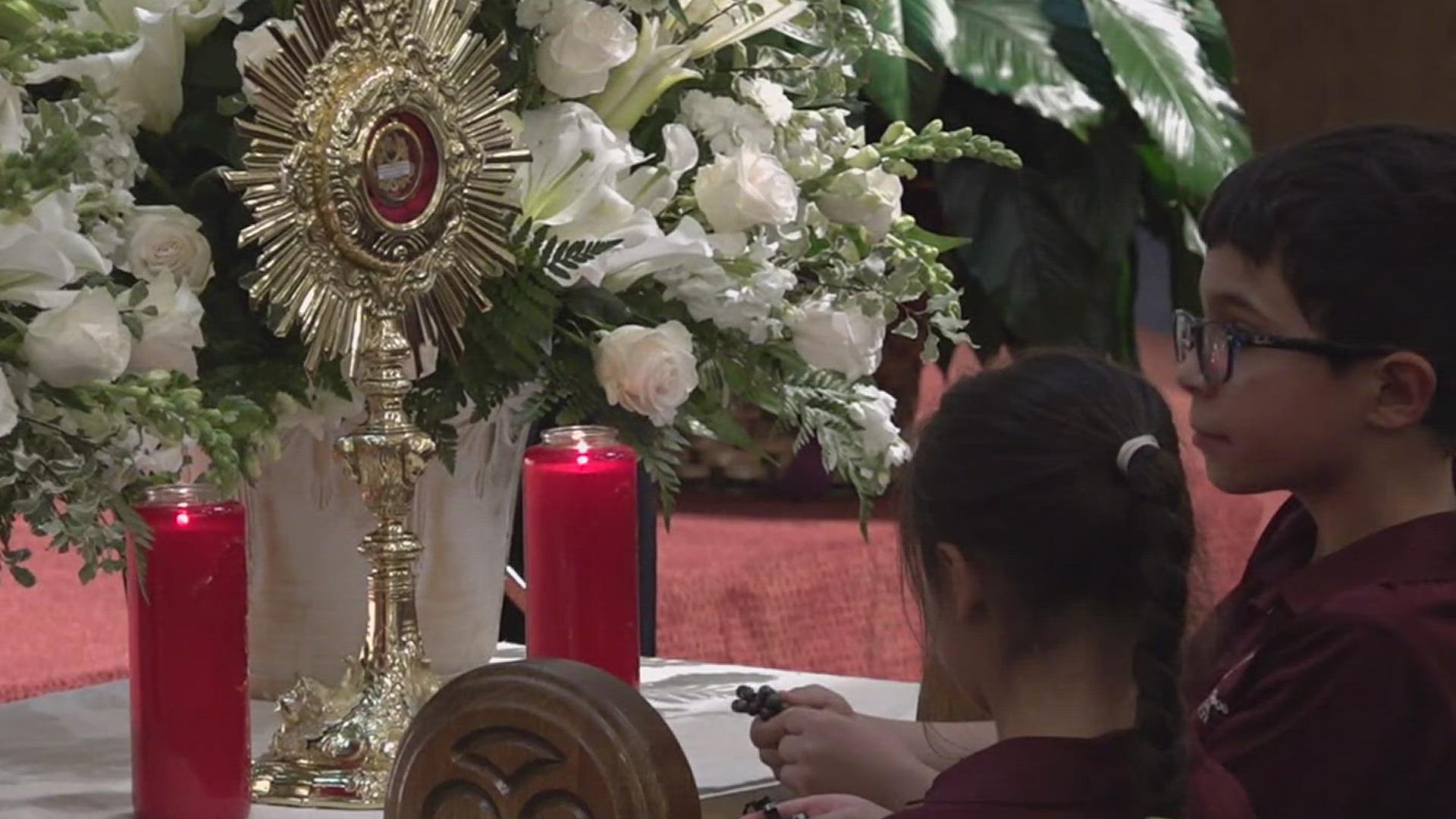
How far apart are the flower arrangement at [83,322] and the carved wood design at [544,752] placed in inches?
12.2

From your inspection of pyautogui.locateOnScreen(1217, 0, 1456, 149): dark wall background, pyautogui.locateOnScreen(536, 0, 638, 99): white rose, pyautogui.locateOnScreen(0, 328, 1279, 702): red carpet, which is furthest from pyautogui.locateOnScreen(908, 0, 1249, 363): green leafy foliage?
pyautogui.locateOnScreen(1217, 0, 1456, 149): dark wall background

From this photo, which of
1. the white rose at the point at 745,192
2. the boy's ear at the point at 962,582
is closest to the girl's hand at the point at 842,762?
the boy's ear at the point at 962,582

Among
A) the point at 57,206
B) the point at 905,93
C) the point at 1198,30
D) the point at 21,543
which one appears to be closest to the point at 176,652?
the point at 57,206

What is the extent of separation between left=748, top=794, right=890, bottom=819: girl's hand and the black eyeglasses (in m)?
0.31

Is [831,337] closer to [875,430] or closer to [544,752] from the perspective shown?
[875,430]

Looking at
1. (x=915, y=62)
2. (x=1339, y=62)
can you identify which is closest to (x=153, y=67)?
(x=915, y=62)

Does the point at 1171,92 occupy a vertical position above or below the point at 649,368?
above

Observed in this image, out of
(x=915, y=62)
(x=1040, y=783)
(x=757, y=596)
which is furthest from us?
(x=757, y=596)

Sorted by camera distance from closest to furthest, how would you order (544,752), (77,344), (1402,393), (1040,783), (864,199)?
(544,752) → (1040,783) → (77,344) → (1402,393) → (864,199)

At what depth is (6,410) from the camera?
1034mm

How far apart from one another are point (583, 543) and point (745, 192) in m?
0.21

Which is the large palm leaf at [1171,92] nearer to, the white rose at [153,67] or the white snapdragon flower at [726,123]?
the white snapdragon flower at [726,123]

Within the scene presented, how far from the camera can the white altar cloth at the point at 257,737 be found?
1196mm

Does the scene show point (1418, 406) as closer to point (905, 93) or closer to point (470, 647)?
point (470, 647)
